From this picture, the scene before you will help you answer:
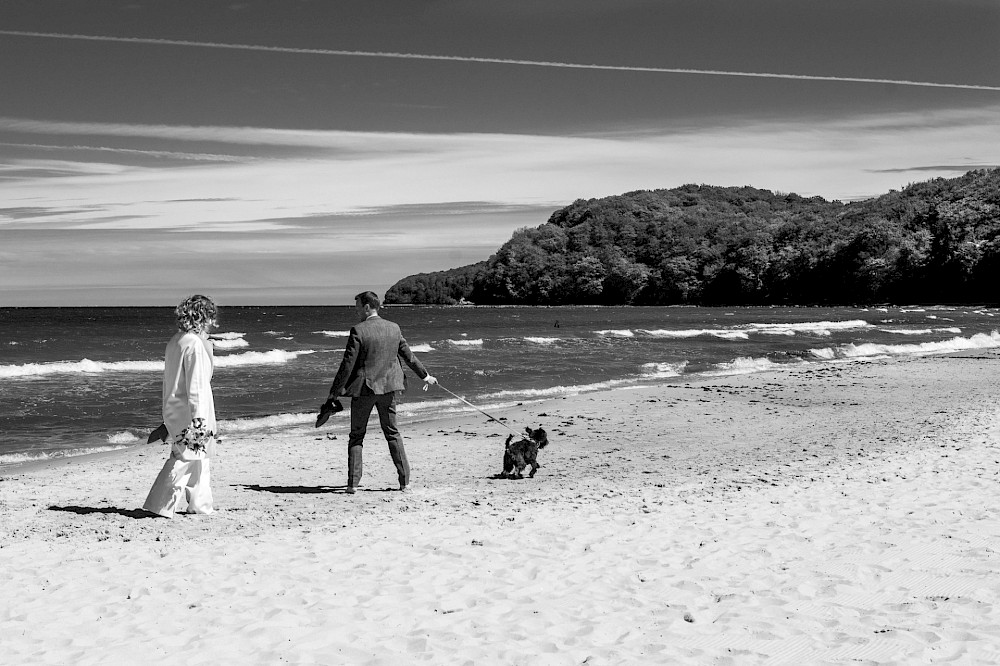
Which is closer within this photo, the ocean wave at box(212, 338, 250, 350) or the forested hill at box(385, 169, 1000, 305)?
the ocean wave at box(212, 338, 250, 350)

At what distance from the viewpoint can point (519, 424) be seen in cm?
1269

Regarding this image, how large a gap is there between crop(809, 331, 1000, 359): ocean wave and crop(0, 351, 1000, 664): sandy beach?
20155 millimetres

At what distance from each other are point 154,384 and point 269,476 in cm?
1283

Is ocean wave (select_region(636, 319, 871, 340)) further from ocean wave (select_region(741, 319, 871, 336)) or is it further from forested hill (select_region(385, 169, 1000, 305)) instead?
forested hill (select_region(385, 169, 1000, 305))

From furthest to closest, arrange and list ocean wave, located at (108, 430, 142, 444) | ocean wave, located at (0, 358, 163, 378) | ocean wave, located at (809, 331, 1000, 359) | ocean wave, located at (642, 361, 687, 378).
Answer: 1. ocean wave, located at (809, 331, 1000, 359)
2. ocean wave, located at (0, 358, 163, 378)
3. ocean wave, located at (642, 361, 687, 378)
4. ocean wave, located at (108, 430, 142, 444)

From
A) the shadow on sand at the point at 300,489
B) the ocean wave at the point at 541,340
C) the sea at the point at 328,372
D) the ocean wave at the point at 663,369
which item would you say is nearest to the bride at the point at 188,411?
the shadow on sand at the point at 300,489

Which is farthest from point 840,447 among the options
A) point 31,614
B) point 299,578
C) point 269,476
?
point 31,614

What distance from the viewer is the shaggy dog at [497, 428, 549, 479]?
8.33m

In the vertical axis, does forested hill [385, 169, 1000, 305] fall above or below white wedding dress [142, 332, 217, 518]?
above

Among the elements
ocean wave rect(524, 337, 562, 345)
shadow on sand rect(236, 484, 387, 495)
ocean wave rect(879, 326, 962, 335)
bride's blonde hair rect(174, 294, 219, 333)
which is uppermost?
bride's blonde hair rect(174, 294, 219, 333)

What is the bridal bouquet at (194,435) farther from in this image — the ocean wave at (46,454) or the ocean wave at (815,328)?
the ocean wave at (815,328)

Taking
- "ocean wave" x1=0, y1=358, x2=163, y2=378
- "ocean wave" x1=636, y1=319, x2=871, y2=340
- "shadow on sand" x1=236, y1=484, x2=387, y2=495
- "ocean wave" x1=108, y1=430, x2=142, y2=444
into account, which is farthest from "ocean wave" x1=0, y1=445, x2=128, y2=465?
"ocean wave" x1=636, y1=319, x2=871, y2=340

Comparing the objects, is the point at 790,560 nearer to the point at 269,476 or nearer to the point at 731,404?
the point at 269,476

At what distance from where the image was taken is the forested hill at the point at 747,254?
102750 millimetres
